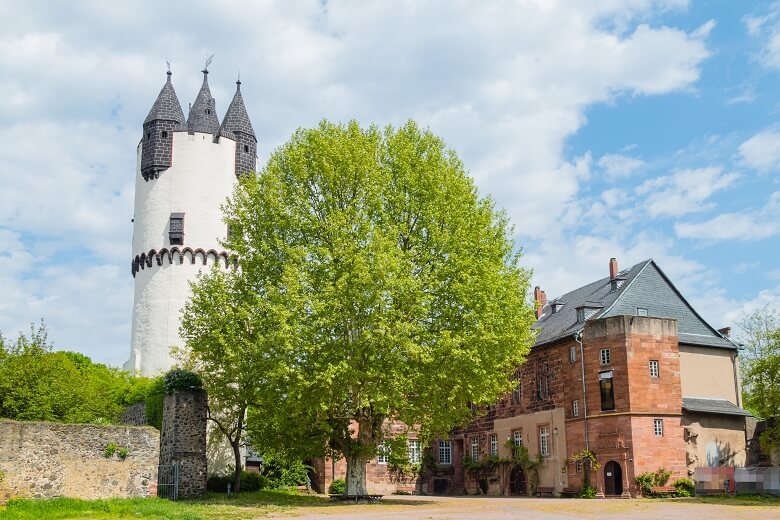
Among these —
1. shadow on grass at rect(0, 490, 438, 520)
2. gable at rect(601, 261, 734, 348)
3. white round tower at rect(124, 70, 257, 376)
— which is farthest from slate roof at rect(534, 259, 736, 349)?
shadow on grass at rect(0, 490, 438, 520)

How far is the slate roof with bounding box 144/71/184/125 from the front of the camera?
51.8 metres

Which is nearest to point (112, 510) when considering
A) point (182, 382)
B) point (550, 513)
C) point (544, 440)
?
point (182, 382)

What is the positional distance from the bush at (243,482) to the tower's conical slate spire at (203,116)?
22.0m

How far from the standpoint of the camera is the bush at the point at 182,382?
32562 mm

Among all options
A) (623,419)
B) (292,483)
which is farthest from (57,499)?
(623,419)

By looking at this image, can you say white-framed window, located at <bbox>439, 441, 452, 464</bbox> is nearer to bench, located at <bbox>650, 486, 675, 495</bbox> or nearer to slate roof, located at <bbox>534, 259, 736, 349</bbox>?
slate roof, located at <bbox>534, 259, 736, 349</bbox>

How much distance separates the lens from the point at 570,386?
43.2 meters

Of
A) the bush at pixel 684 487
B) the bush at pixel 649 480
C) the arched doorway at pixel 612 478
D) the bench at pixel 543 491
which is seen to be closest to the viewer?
the bush at pixel 684 487

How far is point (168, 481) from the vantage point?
31.3m

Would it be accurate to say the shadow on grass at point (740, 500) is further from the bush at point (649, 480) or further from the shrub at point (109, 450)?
the shrub at point (109, 450)

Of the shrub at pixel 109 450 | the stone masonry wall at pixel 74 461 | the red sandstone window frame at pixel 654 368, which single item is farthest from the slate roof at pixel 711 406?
the shrub at pixel 109 450

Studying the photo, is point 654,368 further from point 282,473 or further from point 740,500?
point 282,473

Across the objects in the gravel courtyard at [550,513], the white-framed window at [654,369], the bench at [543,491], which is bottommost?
the bench at [543,491]

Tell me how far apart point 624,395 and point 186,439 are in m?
20.8
